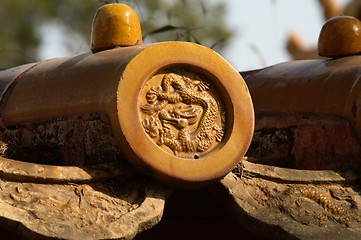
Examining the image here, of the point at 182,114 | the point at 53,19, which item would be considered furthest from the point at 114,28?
the point at 53,19

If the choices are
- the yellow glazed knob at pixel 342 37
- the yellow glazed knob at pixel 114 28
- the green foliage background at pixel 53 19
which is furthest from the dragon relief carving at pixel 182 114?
the green foliage background at pixel 53 19

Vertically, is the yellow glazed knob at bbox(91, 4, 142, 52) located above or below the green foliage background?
above

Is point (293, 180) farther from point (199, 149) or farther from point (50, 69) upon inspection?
point (50, 69)

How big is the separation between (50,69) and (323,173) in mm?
1294

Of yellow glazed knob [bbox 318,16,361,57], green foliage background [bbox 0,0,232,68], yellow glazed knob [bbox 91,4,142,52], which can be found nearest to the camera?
yellow glazed knob [bbox 91,4,142,52]

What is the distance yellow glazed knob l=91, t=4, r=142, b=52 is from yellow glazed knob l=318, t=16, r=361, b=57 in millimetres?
1189

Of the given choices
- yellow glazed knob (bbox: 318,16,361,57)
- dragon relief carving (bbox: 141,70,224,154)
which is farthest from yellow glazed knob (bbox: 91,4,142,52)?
yellow glazed knob (bbox: 318,16,361,57)

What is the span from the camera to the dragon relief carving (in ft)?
7.43

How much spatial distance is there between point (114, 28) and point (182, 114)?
1.89ft

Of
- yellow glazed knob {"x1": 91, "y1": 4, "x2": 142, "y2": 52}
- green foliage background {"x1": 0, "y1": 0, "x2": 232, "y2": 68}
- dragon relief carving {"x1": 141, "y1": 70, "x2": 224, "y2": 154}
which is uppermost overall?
yellow glazed knob {"x1": 91, "y1": 4, "x2": 142, "y2": 52}

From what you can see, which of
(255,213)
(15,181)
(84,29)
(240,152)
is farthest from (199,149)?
(84,29)

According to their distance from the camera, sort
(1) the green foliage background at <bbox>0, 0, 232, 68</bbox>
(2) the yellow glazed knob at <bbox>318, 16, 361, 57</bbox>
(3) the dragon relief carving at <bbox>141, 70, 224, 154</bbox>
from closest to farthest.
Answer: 1. (3) the dragon relief carving at <bbox>141, 70, 224, 154</bbox>
2. (2) the yellow glazed knob at <bbox>318, 16, 361, 57</bbox>
3. (1) the green foliage background at <bbox>0, 0, 232, 68</bbox>

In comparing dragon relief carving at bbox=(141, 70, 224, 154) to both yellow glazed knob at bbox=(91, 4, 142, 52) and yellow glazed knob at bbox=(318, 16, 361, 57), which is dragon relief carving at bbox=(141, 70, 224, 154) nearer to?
yellow glazed knob at bbox=(91, 4, 142, 52)

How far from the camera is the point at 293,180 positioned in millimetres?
2627
